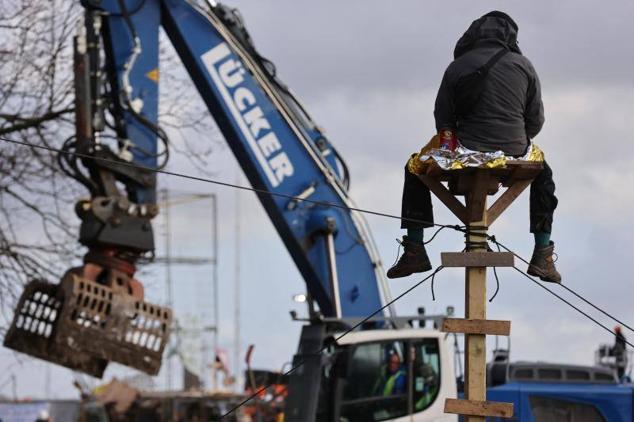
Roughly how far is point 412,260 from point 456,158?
0.80 metres

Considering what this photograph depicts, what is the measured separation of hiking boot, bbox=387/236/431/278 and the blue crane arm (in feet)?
18.2

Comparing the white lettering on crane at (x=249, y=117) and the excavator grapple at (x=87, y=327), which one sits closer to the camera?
the excavator grapple at (x=87, y=327)

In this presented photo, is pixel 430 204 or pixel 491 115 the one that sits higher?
pixel 491 115

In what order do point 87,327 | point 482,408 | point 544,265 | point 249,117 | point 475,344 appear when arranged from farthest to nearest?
point 249,117
point 87,327
point 544,265
point 475,344
point 482,408

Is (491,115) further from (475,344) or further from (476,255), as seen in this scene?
(475,344)

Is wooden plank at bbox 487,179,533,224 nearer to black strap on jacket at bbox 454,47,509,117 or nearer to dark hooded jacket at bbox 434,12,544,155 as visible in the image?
dark hooded jacket at bbox 434,12,544,155

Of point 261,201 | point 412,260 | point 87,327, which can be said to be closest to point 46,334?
point 87,327

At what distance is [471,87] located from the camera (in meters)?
8.08

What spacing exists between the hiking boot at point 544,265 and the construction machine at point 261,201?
13.5 ft

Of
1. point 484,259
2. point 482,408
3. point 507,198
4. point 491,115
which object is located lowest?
point 482,408

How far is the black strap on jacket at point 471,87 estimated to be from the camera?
807cm

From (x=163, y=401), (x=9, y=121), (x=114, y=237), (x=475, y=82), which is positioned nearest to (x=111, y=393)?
(x=163, y=401)

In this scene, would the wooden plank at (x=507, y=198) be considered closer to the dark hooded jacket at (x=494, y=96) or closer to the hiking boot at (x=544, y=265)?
Result: the dark hooded jacket at (x=494, y=96)

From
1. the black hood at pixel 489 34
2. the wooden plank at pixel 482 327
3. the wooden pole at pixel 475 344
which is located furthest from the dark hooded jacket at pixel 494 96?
the wooden plank at pixel 482 327
